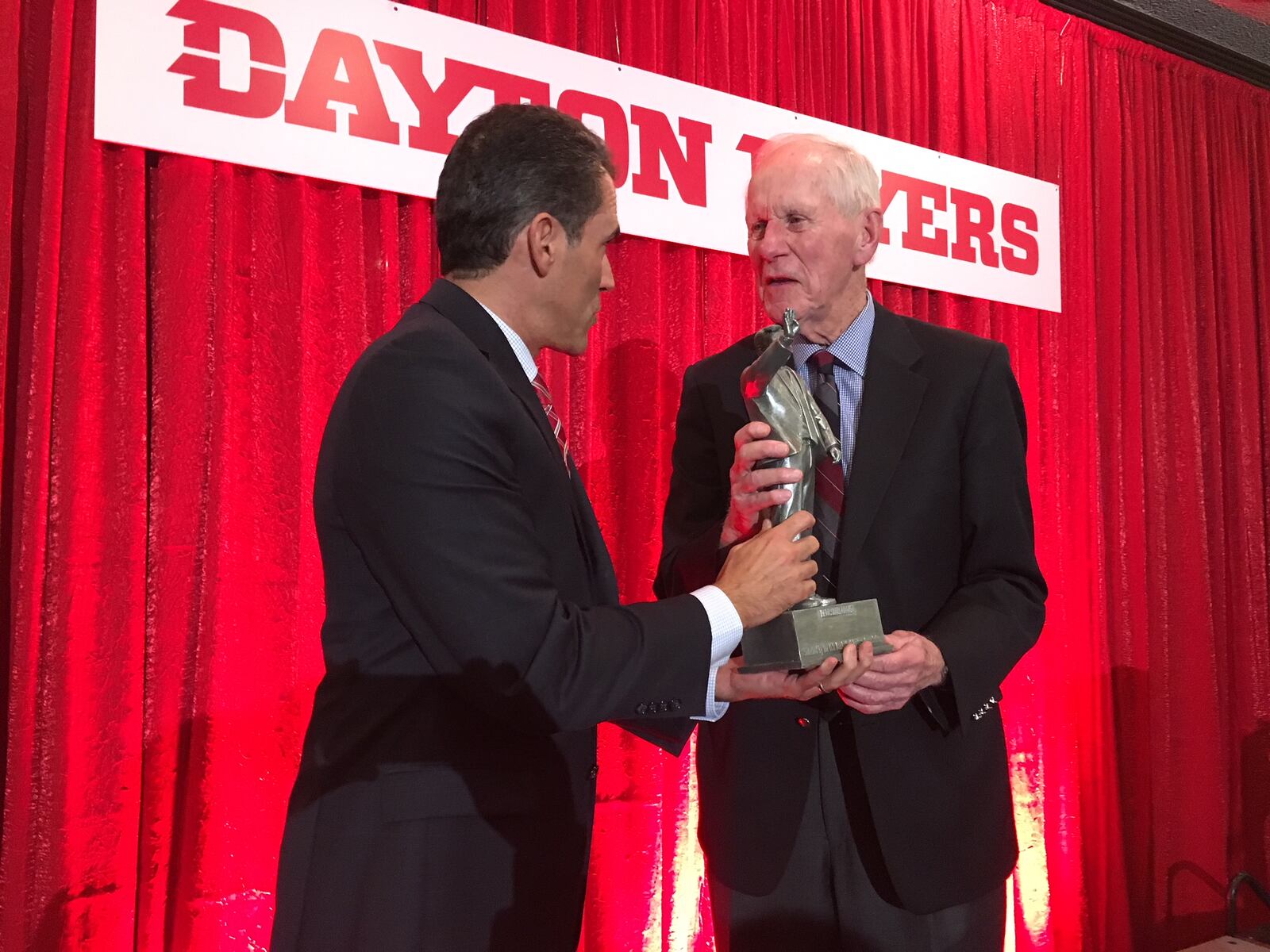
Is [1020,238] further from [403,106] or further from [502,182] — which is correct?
[502,182]

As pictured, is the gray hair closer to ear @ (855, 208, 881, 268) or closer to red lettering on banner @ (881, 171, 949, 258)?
ear @ (855, 208, 881, 268)

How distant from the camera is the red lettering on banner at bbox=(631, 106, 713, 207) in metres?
2.89

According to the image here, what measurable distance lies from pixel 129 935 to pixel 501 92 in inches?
87.1

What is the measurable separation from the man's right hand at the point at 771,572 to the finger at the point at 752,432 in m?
0.13

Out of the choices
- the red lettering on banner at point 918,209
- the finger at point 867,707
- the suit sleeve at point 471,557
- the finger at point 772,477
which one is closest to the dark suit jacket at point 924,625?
the finger at point 867,707

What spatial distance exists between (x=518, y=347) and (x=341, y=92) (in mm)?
1362

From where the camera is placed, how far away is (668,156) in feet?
9.66

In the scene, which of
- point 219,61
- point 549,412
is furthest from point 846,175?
point 219,61

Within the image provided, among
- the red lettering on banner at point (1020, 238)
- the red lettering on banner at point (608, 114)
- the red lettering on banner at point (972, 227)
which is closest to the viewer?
the red lettering on banner at point (608, 114)

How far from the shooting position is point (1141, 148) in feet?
14.1

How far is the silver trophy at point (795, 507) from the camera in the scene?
4.53 ft

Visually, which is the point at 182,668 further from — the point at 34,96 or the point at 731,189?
the point at 731,189

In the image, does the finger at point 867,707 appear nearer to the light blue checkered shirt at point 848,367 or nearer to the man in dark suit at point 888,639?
the man in dark suit at point 888,639

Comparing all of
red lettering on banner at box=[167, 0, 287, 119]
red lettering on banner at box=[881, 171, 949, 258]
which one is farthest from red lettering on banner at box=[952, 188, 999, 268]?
red lettering on banner at box=[167, 0, 287, 119]
